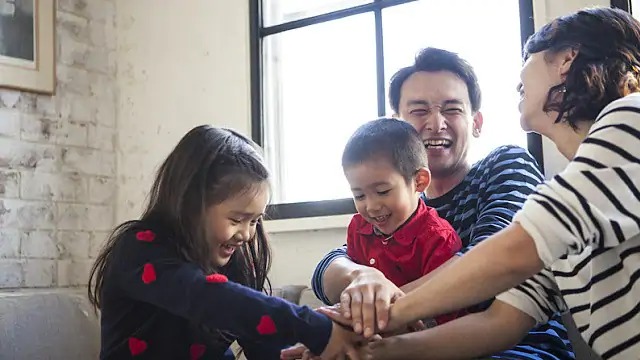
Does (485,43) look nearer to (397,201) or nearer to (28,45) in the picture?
(397,201)

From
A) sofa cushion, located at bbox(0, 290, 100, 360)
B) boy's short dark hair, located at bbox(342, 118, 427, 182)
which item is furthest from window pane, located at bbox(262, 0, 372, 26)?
sofa cushion, located at bbox(0, 290, 100, 360)

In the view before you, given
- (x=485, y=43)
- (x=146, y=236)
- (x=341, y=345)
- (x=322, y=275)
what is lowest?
(x=341, y=345)

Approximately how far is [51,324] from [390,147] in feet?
4.77

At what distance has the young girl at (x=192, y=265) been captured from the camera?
4.61 ft

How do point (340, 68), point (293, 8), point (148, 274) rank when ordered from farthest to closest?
point (293, 8) < point (340, 68) < point (148, 274)

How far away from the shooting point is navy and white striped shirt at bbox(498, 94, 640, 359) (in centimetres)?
104

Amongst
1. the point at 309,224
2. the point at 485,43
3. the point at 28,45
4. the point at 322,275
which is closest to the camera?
the point at 322,275

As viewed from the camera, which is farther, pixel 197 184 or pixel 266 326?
pixel 197 184

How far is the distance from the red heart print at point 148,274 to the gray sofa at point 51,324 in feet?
3.22

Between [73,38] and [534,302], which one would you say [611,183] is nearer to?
[534,302]

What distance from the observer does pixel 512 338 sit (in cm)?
137

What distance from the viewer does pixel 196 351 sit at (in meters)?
1.62

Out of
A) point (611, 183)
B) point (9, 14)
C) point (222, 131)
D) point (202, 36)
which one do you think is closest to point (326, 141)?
point (202, 36)

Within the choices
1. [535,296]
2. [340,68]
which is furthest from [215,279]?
[340,68]
